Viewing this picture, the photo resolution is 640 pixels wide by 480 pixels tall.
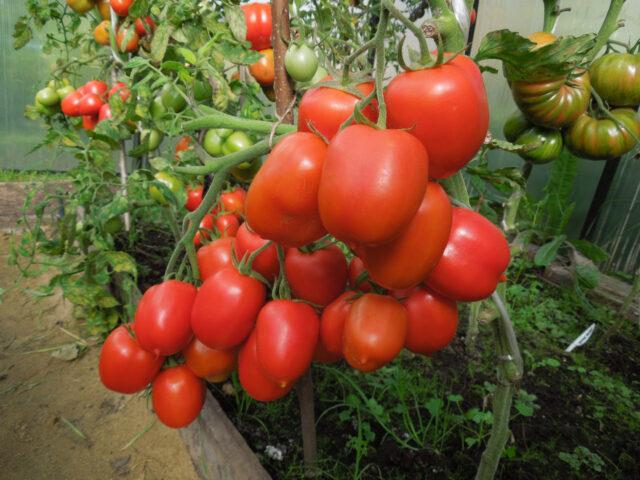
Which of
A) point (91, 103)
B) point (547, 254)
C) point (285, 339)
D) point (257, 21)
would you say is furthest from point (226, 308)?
point (547, 254)

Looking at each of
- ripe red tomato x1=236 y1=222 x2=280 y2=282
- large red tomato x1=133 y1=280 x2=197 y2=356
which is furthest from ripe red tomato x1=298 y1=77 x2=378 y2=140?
large red tomato x1=133 y1=280 x2=197 y2=356

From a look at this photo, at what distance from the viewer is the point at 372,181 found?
0.32 metres

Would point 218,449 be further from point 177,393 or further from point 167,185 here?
point 167,185

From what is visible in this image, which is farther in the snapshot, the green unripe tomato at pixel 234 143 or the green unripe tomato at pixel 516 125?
the green unripe tomato at pixel 516 125

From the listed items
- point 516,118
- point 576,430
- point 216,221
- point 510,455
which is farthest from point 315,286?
point 576,430

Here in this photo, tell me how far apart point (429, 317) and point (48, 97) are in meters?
2.10

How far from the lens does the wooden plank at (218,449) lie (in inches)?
35.9

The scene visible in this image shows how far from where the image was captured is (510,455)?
1.01 meters

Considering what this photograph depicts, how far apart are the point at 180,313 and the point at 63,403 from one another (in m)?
1.10

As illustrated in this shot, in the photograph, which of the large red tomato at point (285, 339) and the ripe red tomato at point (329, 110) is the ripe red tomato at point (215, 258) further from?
the ripe red tomato at point (329, 110)

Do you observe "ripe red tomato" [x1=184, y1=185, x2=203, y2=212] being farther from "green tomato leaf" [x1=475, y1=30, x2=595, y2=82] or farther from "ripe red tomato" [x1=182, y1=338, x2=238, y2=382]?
"green tomato leaf" [x1=475, y1=30, x2=595, y2=82]

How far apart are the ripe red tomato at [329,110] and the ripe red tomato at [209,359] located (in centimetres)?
43

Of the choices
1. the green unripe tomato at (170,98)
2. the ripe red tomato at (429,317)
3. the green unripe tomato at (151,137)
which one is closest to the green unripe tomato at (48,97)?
the green unripe tomato at (151,137)

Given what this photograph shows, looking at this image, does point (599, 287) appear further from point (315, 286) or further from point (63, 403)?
point (63, 403)
